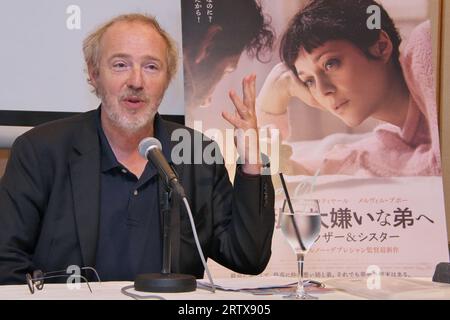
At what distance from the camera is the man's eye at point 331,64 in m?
2.80

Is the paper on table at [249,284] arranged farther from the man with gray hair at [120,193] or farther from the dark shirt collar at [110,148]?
the dark shirt collar at [110,148]

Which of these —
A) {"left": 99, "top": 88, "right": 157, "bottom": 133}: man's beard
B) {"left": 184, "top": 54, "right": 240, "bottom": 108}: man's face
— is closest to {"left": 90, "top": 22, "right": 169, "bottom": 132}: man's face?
{"left": 99, "top": 88, "right": 157, "bottom": 133}: man's beard

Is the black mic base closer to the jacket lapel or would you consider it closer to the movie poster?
the jacket lapel

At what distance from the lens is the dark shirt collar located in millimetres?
2105

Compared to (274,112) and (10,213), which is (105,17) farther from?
(10,213)

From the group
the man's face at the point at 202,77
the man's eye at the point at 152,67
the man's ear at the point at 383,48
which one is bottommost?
the man's eye at the point at 152,67

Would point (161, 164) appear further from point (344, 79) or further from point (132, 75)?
point (344, 79)

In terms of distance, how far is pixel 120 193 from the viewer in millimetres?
2088

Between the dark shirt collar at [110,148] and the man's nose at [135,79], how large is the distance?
0.15 metres

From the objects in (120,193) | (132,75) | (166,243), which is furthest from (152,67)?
(166,243)

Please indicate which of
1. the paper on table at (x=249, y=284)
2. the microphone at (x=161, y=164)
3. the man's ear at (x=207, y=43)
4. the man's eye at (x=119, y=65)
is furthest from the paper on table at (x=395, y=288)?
the man's ear at (x=207, y=43)

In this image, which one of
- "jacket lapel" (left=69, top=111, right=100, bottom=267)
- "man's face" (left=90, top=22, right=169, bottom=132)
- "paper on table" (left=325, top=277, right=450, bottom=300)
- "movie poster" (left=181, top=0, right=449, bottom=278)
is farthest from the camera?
"movie poster" (left=181, top=0, right=449, bottom=278)

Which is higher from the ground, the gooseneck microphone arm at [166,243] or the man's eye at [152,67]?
the man's eye at [152,67]

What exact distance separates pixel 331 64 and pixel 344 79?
0.08m
